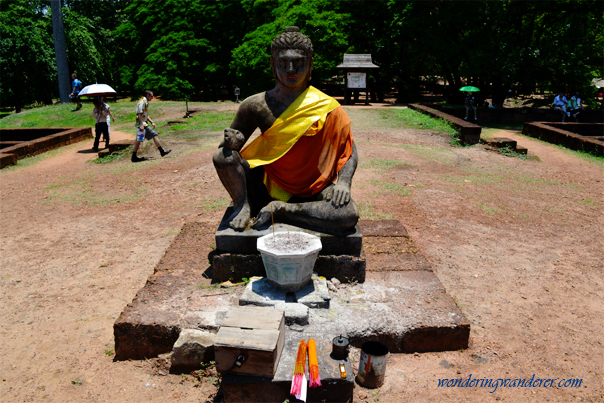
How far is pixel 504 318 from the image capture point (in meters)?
3.77

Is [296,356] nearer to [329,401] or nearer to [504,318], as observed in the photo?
[329,401]

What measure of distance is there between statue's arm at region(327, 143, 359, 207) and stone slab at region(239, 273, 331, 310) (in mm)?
722

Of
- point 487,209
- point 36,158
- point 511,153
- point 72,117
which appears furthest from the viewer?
point 72,117

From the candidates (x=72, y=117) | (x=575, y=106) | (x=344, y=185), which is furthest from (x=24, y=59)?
(x=575, y=106)

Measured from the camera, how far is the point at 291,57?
384 centimetres

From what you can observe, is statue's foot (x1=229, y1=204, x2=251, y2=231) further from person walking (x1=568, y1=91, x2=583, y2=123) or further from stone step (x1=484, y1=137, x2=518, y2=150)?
person walking (x1=568, y1=91, x2=583, y2=123)

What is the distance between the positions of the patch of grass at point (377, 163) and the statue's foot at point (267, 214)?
4.87 m

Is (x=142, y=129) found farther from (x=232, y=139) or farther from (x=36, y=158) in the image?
(x=232, y=139)

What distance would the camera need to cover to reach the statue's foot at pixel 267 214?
12.8 feet

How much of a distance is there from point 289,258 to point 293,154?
1136 millimetres

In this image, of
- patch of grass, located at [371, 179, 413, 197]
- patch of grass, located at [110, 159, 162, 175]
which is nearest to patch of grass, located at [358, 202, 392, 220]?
patch of grass, located at [371, 179, 413, 197]

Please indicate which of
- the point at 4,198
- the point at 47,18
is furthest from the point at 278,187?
the point at 47,18

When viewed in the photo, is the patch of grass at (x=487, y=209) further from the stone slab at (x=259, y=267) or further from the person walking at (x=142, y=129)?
the person walking at (x=142, y=129)

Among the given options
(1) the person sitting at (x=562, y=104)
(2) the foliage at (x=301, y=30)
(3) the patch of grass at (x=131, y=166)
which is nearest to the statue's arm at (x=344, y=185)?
(3) the patch of grass at (x=131, y=166)
